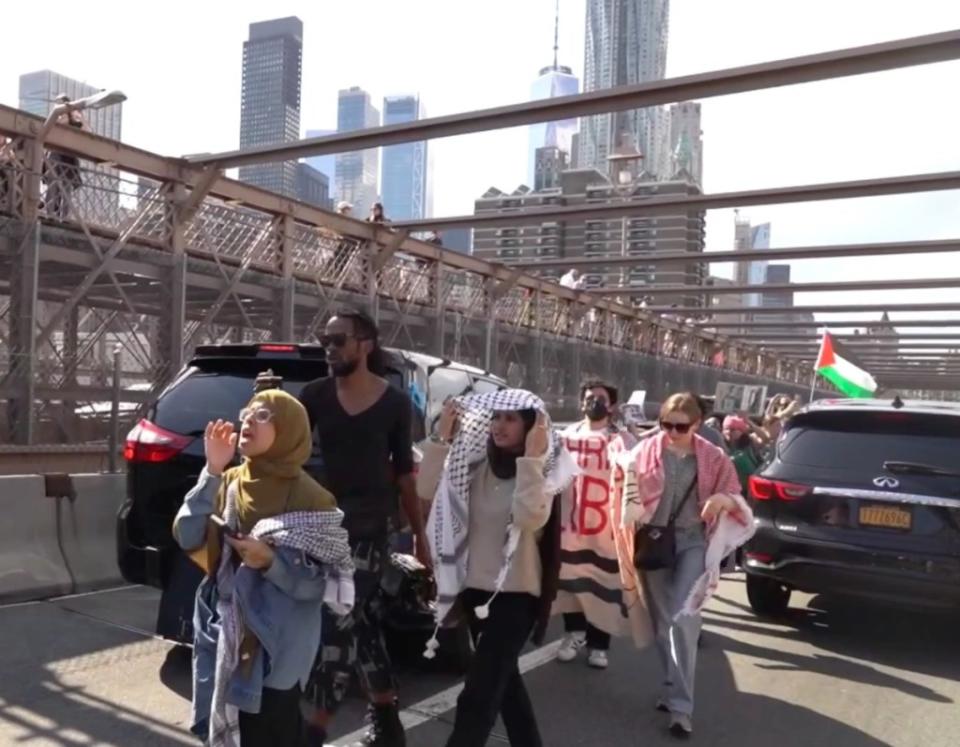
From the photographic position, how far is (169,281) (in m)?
11.9

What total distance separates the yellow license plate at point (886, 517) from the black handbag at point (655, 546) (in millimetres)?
2096

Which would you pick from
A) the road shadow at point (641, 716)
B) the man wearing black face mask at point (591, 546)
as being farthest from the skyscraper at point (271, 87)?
the road shadow at point (641, 716)

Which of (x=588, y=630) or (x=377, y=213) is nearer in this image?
(x=588, y=630)

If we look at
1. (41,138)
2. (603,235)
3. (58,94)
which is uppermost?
(603,235)

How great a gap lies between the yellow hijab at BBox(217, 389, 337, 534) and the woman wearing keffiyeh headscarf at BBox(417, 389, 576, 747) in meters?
0.78

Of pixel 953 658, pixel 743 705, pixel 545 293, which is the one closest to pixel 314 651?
pixel 743 705

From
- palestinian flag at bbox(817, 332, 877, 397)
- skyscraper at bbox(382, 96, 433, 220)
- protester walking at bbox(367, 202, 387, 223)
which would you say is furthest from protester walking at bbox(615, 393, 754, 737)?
skyscraper at bbox(382, 96, 433, 220)

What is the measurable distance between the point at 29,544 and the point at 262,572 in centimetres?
438

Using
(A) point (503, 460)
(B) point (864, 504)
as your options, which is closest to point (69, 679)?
(A) point (503, 460)

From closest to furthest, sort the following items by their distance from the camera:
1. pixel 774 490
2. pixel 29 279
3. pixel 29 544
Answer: pixel 29 544 → pixel 774 490 → pixel 29 279

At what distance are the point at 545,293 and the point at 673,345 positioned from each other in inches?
460

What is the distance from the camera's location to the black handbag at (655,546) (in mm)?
4820

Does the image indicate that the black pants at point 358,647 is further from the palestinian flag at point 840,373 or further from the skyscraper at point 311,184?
the skyscraper at point 311,184

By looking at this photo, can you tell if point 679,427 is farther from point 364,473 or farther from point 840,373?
point 840,373
